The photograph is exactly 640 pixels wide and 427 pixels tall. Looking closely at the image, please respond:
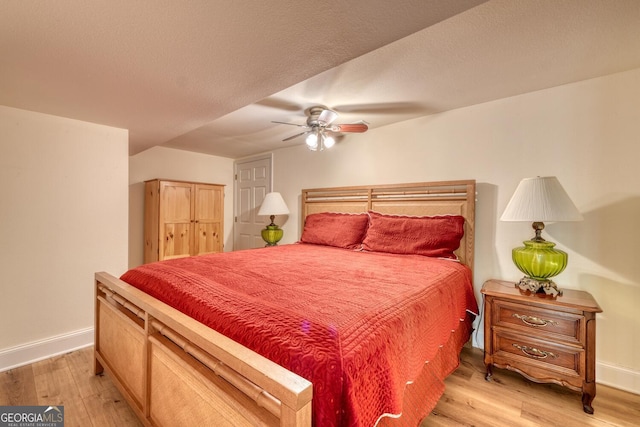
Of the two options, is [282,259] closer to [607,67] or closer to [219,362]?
[219,362]

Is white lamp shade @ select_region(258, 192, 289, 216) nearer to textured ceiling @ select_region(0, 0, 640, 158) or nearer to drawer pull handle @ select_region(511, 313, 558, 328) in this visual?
textured ceiling @ select_region(0, 0, 640, 158)

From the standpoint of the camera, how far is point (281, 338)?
0.93m

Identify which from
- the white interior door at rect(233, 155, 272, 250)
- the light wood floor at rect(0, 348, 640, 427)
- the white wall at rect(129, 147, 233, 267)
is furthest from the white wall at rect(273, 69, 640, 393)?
the white wall at rect(129, 147, 233, 267)

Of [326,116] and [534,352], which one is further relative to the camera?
[326,116]

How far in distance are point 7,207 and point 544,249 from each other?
4.08 metres

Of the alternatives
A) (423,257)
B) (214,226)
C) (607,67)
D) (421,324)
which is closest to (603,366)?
(423,257)

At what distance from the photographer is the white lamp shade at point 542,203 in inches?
70.5

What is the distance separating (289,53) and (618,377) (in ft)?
9.95

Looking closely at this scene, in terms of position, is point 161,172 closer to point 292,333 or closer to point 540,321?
point 292,333

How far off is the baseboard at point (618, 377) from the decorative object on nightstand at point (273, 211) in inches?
133

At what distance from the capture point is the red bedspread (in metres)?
0.85

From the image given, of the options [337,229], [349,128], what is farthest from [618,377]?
[349,128]

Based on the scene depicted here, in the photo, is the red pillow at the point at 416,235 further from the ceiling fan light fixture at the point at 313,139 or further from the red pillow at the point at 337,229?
the ceiling fan light fixture at the point at 313,139

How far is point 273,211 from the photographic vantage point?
3785 mm
